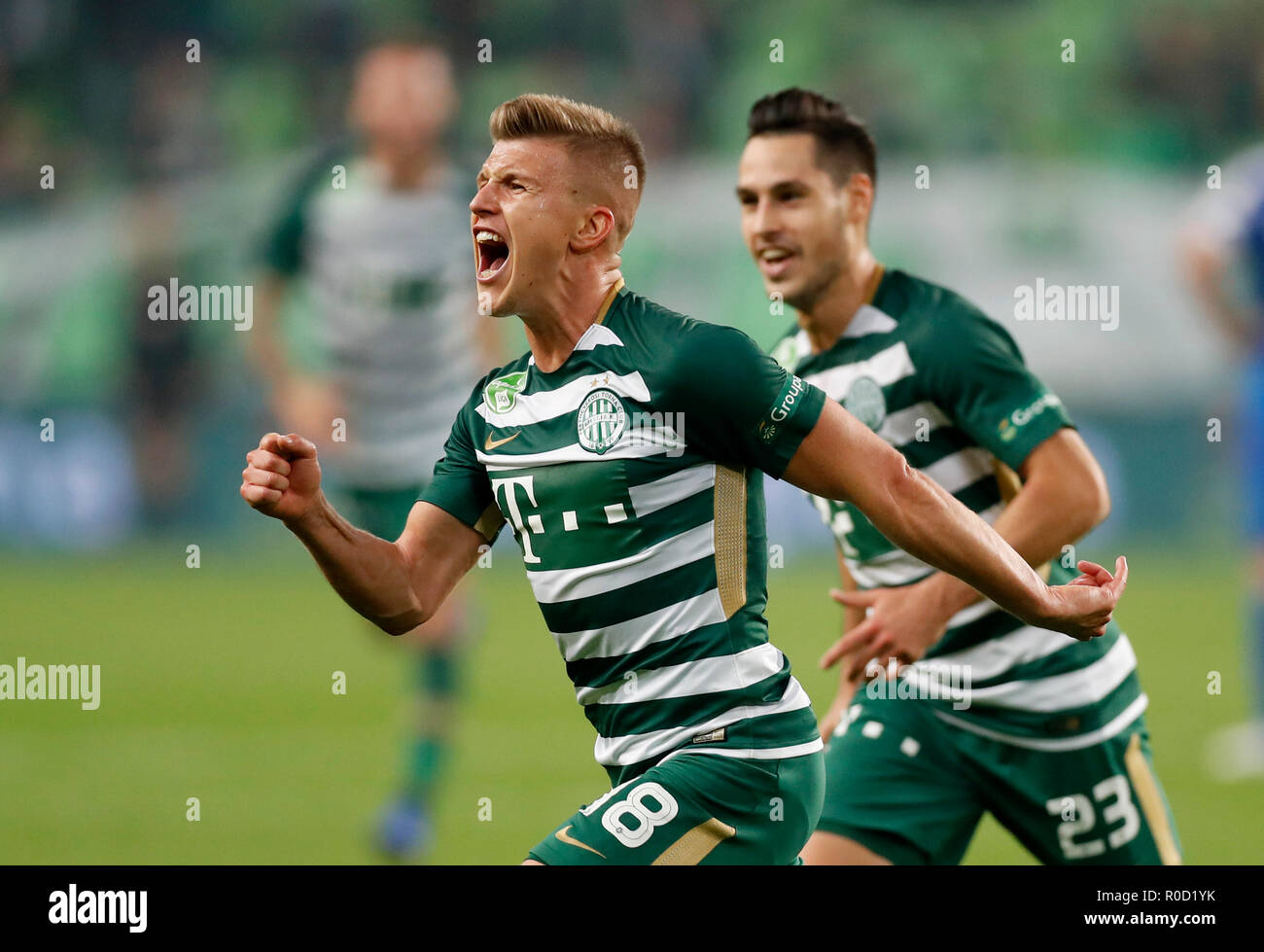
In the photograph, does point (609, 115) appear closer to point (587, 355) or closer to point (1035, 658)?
point (587, 355)

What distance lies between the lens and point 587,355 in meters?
3.50

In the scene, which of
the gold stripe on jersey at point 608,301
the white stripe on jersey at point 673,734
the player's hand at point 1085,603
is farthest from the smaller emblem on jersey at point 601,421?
the player's hand at point 1085,603

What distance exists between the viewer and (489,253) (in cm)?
358

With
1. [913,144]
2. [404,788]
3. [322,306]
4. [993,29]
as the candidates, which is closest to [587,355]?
[404,788]

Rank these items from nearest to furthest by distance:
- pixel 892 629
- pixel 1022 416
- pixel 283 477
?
pixel 283 477, pixel 892 629, pixel 1022 416

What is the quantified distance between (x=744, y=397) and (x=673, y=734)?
2.28 ft

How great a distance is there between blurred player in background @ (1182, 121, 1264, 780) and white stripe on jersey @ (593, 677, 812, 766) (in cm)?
529

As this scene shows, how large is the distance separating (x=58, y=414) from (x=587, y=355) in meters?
14.7

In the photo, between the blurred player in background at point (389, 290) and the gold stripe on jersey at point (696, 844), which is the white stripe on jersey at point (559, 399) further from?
the blurred player in background at point (389, 290)

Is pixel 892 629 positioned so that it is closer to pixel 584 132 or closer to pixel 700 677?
pixel 700 677

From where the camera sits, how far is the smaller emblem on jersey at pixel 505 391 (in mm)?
3623

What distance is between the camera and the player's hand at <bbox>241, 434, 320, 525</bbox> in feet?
10.7

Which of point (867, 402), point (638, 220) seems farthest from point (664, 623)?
point (638, 220)

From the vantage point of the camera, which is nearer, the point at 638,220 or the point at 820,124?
the point at 820,124
